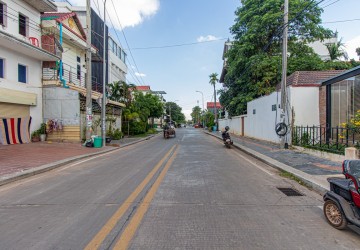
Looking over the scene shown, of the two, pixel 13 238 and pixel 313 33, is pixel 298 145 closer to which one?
pixel 13 238

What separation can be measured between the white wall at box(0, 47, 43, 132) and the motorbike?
1910cm

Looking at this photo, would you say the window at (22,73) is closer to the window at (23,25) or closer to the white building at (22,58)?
the white building at (22,58)

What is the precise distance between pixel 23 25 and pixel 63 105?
20.1 ft

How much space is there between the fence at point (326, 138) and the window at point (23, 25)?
19.1 meters

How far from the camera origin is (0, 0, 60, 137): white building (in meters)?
18.5

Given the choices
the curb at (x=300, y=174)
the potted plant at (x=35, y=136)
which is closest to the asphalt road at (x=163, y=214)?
the curb at (x=300, y=174)

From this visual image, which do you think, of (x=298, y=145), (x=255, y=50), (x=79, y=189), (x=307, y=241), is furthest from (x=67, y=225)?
(x=255, y=50)

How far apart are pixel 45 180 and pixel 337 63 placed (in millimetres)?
30035

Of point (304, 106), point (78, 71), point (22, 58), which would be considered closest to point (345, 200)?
point (304, 106)

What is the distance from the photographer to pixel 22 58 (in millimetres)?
20438

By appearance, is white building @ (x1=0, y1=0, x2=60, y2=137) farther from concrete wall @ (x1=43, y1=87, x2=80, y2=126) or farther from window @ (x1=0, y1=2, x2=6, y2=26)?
concrete wall @ (x1=43, y1=87, x2=80, y2=126)

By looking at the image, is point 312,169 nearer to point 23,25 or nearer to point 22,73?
point 22,73

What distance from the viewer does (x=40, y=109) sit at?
22109 millimetres

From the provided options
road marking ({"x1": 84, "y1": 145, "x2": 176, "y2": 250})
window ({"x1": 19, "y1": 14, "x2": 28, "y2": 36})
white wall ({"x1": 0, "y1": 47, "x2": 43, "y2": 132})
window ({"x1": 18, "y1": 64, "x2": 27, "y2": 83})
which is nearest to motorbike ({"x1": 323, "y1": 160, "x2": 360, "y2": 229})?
road marking ({"x1": 84, "y1": 145, "x2": 176, "y2": 250})
